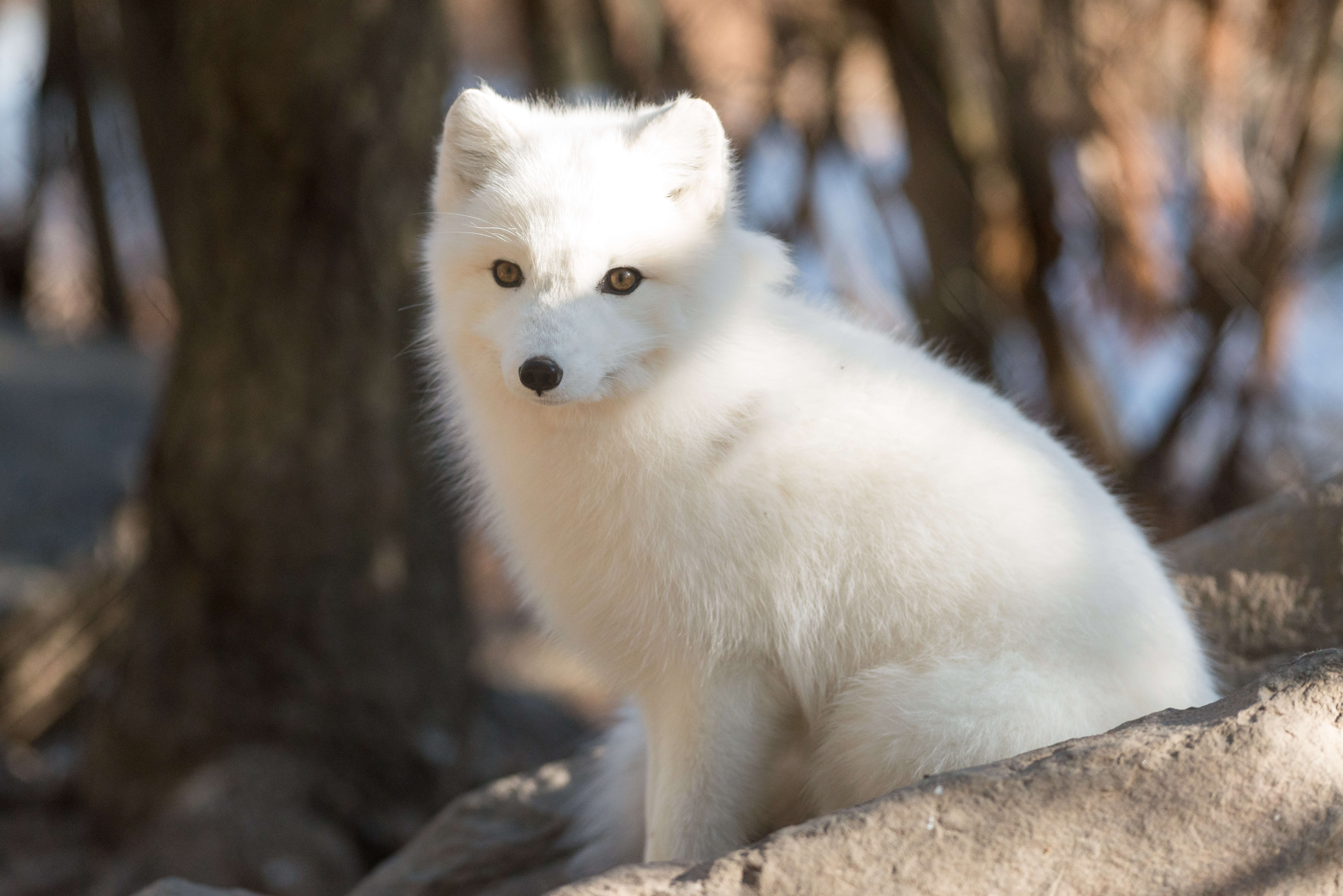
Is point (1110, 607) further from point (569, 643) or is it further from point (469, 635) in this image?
point (469, 635)

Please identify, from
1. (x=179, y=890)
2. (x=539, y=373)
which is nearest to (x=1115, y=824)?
(x=539, y=373)

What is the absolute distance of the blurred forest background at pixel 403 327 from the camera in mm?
4121

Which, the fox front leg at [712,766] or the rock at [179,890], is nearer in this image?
→ the fox front leg at [712,766]

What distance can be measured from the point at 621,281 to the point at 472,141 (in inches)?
19.4

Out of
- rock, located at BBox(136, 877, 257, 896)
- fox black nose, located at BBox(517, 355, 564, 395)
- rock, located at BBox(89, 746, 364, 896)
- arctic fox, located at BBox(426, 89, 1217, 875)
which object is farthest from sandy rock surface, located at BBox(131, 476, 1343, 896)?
rock, located at BBox(89, 746, 364, 896)

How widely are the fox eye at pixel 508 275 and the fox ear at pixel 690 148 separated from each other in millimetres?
357

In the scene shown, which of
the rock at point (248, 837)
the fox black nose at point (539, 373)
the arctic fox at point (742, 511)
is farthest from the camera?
the rock at point (248, 837)

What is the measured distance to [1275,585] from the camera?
3098 millimetres

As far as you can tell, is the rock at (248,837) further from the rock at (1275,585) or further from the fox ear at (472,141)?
the rock at (1275,585)

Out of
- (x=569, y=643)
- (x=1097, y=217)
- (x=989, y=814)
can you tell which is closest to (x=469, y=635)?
(x=569, y=643)

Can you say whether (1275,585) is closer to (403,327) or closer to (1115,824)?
(1115,824)

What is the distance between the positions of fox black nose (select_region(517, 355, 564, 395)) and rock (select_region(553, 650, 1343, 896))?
0.83 m

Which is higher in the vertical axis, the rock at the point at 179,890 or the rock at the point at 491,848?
the rock at the point at 179,890

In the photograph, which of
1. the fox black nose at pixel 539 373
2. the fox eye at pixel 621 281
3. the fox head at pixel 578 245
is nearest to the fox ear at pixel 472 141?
the fox head at pixel 578 245
